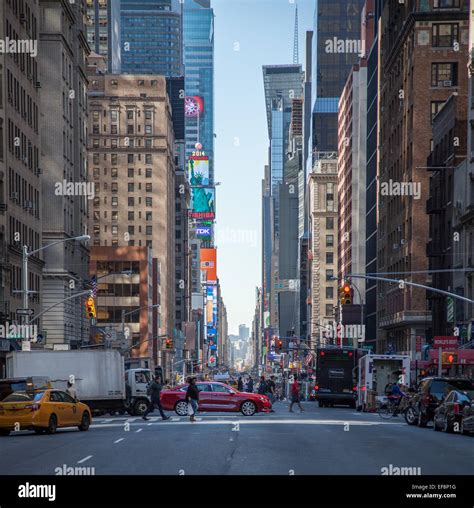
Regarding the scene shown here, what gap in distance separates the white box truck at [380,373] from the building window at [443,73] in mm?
37434

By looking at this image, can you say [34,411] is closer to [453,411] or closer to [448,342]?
[453,411]

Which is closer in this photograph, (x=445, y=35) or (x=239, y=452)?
(x=239, y=452)

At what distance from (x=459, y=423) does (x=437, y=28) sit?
62829mm

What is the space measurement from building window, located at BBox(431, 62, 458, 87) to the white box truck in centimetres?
3743

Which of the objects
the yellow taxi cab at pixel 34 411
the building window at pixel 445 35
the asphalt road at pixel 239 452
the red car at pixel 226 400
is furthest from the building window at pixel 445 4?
the yellow taxi cab at pixel 34 411

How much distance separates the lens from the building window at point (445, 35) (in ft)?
292

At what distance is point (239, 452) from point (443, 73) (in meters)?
72.7

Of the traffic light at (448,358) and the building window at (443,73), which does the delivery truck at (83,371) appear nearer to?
the traffic light at (448,358)

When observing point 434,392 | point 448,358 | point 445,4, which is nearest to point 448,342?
point 448,358

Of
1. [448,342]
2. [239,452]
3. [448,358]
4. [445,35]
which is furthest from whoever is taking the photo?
[445,35]

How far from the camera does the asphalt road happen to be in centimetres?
1811

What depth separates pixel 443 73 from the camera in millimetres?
90062

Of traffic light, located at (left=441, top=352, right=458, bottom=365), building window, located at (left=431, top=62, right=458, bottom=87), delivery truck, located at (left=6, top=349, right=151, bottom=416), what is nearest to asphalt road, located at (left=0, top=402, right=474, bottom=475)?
delivery truck, located at (left=6, top=349, right=151, bottom=416)
